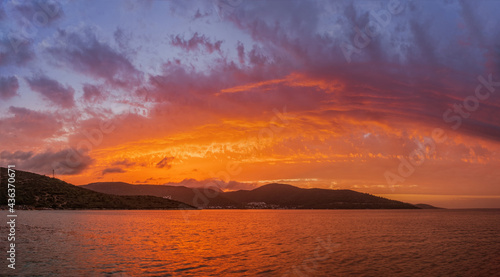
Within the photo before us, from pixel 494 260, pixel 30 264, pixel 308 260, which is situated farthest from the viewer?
pixel 494 260

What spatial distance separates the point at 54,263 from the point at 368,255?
3914cm

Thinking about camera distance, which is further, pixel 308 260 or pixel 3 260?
pixel 308 260

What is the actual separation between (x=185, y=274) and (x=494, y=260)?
40.5m

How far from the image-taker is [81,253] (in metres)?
45.9

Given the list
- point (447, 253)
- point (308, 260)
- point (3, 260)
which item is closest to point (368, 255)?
point (308, 260)

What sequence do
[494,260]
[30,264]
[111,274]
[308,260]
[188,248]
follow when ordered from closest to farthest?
[111,274]
[30,264]
[308,260]
[494,260]
[188,248]

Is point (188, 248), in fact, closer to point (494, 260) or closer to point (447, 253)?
point (447, 253)

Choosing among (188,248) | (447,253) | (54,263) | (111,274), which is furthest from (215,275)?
(447,253)

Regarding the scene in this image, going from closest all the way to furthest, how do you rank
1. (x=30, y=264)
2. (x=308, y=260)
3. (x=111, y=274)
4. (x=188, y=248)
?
(x=111, y=274), (x=30, y=264), (x=308, y=260), (x=188, y=248)

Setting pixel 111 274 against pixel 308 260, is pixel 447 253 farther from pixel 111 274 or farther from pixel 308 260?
pixel 111 274

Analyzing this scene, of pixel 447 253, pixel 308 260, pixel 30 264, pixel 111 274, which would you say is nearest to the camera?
pixel 111 274

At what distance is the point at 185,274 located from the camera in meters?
33.8

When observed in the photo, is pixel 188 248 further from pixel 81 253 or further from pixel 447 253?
pixel 447 253

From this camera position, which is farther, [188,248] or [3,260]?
[188,248]
